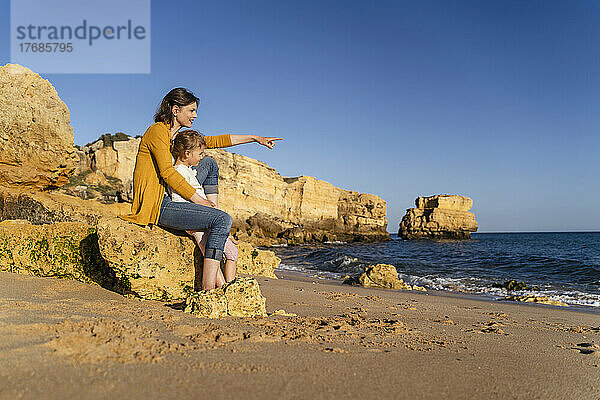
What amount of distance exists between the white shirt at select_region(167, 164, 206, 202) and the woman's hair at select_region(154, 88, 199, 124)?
45 centimetres

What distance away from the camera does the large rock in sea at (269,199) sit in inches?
1407

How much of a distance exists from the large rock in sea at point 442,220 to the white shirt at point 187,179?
58841 mm

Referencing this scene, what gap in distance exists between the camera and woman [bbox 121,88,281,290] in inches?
121

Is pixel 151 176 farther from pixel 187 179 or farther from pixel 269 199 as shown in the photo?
pixel 269 199

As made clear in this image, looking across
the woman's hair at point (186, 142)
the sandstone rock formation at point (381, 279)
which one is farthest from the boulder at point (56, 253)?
the sandstone rock formation at point (381, 279)

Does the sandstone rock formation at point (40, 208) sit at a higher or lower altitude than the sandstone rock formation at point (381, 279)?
higher

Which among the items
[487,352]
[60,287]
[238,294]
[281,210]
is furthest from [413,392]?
[281,210]

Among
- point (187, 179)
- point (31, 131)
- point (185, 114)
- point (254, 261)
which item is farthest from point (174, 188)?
point (31, 131)

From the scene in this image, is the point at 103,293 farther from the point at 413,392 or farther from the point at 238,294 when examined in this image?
the point at 413,392

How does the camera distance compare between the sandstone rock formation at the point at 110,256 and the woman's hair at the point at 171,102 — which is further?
the woman's hair at the point at 171,102

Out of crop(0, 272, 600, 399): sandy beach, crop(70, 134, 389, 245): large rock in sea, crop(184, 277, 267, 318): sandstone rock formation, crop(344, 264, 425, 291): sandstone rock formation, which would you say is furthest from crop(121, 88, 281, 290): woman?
crop(70, 134, 389, 245): large rock in sea

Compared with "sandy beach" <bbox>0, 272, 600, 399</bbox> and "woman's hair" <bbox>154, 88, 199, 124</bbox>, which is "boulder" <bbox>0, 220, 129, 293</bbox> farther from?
"woman's hair" <bbox>154, 88, 199, 124</bbox>

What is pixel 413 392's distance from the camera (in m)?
1.59

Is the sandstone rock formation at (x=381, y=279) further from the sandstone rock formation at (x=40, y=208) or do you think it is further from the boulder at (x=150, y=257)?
the sandstone rock formation at (x=40, y=208)
